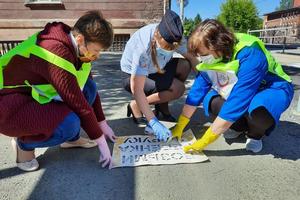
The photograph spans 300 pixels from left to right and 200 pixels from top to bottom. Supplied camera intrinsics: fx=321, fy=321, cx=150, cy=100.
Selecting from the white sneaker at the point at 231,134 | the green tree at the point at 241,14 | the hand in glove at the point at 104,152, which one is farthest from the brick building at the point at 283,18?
the hand in glove at the point at 104,152

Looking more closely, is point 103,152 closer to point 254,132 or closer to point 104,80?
point 254,132

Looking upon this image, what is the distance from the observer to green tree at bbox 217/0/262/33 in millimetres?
35312

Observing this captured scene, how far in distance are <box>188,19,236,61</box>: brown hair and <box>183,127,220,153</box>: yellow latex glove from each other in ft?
1.74

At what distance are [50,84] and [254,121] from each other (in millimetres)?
1367

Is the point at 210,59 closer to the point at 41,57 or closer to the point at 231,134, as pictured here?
the point at 231,134

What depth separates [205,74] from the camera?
246 cm

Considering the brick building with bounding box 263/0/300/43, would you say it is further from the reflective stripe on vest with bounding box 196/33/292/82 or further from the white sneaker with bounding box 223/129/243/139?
the reflective stripe on vest with bounding box 196/33/292/82

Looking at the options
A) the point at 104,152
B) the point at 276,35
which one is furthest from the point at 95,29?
the point at 276,35

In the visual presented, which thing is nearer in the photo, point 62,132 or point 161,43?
point 62,132

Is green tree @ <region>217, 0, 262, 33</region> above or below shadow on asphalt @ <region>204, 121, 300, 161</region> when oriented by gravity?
above

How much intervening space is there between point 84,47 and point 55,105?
390 millimetres

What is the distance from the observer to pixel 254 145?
7.80ft

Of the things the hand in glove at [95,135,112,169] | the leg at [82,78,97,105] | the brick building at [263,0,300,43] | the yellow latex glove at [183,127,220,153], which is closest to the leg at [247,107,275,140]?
the yellow latex glove at [183,127,220,153]

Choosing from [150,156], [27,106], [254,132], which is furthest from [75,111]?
[254,132]
